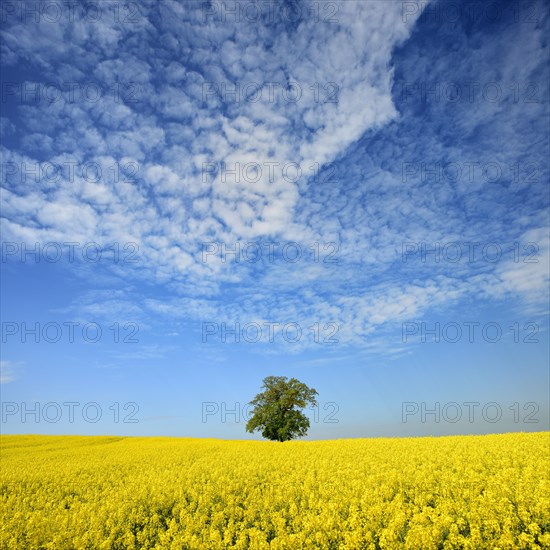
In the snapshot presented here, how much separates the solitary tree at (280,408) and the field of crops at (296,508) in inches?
1120

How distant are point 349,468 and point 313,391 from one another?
Answer: 31.0 meters

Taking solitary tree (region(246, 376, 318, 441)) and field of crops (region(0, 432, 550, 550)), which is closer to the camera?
field of crops (region(0, 432, 550, 550))

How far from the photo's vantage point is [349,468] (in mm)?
13703

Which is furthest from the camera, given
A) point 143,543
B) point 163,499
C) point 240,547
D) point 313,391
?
point 313,391

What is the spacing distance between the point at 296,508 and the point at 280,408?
36059 mm

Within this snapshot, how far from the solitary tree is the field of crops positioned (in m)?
28.4

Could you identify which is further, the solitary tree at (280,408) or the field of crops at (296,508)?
the solitary tree at (280,408)

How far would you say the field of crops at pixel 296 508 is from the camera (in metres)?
7.34

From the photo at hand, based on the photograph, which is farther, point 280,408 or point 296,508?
point 280,408

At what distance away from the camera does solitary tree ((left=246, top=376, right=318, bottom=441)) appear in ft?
140

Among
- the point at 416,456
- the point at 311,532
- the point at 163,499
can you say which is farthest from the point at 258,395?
the point at 311,532

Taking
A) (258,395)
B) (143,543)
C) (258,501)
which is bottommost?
(143,543)

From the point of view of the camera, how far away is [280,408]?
43844mm

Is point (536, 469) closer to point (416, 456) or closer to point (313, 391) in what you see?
point (416, 456)
